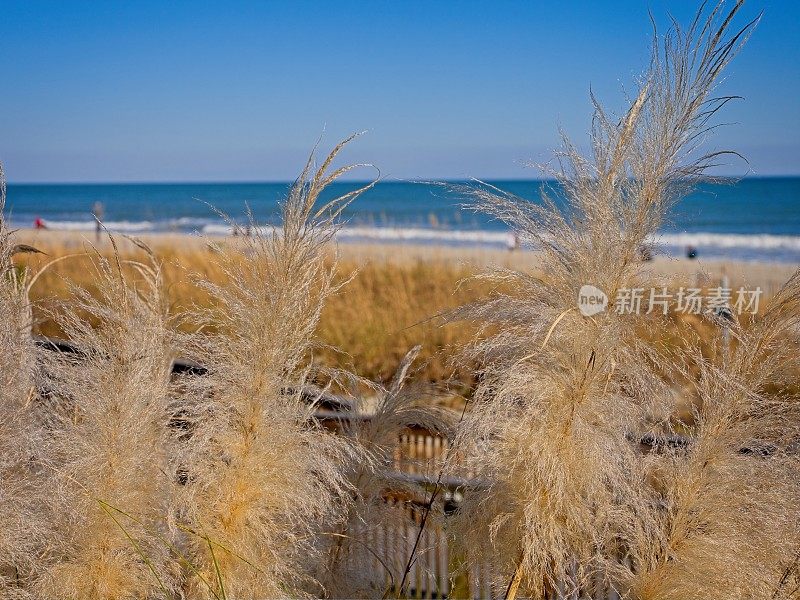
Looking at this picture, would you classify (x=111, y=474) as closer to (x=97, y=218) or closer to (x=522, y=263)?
(x=97, y=218)

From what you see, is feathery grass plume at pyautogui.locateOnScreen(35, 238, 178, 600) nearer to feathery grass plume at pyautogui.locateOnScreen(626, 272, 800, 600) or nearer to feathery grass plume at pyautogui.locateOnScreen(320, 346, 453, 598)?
feathery grass plume at pyautogui.locateOnScreen(320, 346, 453, 598)

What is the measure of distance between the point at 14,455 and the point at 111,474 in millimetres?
187

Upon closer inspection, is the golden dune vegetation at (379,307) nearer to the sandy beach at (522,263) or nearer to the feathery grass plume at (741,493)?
the sandy beach at (522,263)

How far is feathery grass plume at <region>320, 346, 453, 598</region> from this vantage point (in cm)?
171

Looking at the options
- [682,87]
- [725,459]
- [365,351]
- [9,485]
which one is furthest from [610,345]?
[365,351]

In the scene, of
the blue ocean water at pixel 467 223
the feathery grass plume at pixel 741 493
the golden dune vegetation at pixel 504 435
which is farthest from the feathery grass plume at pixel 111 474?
the blue ocean water at pixel 467 223

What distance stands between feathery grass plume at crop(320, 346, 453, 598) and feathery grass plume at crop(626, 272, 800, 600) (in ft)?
1.69

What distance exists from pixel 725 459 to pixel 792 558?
223mm

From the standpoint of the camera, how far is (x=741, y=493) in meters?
1.42

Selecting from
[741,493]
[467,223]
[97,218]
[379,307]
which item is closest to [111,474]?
[97,218]

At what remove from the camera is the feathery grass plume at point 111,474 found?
1.44 meters

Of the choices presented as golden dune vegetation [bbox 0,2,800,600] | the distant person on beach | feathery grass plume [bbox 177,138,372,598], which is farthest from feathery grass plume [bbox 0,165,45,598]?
feathery grass plume [bbox 177,138,372,598]

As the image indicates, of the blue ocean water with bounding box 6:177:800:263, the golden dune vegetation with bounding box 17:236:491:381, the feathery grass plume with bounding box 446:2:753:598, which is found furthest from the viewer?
the blue ocean water with bounding box 6:177:800:263

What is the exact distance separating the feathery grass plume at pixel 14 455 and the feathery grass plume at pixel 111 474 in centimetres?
4
